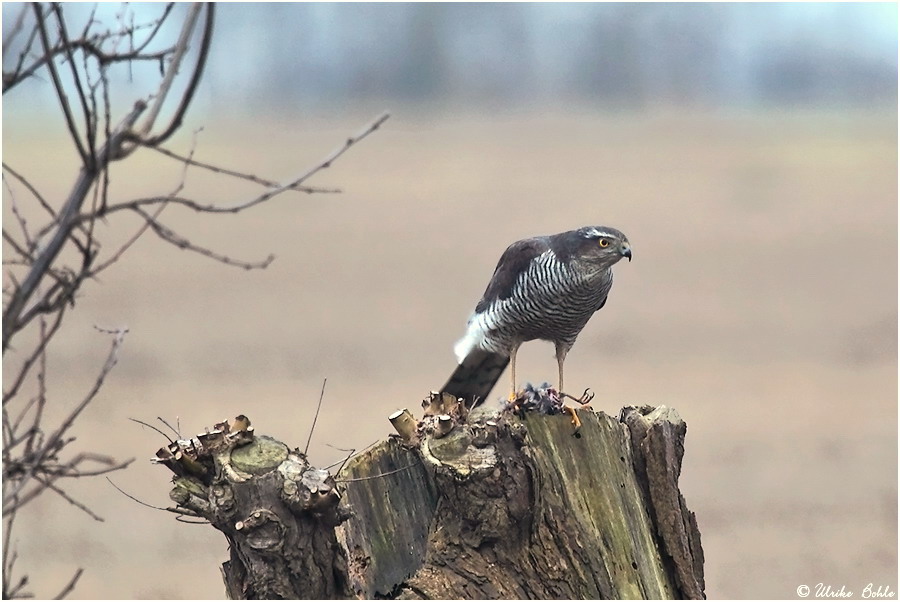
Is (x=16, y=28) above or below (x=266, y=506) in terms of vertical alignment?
above

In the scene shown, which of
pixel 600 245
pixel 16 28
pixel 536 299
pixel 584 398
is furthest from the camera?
pixel 536 299

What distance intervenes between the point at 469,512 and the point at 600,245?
1.84m

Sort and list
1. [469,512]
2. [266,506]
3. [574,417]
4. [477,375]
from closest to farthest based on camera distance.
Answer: [266,506] → [469,512] → [574,417] → [477,375]

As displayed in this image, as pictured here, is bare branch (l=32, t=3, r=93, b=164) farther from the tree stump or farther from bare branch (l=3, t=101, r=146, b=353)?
the tree stump

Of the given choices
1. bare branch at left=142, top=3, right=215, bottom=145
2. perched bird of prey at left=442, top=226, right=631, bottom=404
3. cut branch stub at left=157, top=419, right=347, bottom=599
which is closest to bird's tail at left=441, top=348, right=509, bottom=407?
perched bird of prey at left=442, top=226, right=631, bottom=404

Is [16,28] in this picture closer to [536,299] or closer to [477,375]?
[536,299]

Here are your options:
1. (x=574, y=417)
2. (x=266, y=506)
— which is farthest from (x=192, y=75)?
(x=574, y=417)

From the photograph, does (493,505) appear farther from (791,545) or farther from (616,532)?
(791,545)

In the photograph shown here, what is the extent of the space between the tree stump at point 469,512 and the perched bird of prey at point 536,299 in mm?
1079

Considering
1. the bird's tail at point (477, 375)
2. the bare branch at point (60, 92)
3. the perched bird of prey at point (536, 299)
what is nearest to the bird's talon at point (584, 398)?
the perched bird of prey at point (536, 299)

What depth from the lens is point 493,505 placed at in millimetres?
3467

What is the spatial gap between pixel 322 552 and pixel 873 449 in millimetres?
11072

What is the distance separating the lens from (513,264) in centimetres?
529

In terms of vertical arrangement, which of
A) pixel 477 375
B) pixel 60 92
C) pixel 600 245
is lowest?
pixel 60 92
